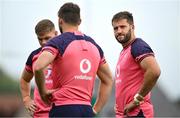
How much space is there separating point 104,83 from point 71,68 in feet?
3.27

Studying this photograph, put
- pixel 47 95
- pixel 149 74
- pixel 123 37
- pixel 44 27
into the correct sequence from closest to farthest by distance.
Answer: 1. pixel 47 95
2. pixel 149 74
3. pixel 123 37
4. pixel 44 27

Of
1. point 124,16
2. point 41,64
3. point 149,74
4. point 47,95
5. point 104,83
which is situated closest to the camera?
point 41,64

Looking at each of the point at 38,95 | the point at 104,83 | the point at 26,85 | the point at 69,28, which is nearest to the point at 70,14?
the point at 69,28

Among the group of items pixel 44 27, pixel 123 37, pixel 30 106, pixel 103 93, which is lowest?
pixel 30 106

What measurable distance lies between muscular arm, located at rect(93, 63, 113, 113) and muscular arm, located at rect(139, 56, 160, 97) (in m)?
0.49

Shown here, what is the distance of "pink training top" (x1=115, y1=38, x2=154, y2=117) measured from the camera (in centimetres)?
984

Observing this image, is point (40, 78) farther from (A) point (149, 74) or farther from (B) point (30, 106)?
(B) point (30, 106)

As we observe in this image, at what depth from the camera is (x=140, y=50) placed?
974 cm

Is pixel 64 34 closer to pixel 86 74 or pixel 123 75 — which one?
pixel 86 74

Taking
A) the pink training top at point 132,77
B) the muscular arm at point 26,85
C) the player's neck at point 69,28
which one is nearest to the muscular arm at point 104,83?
the pink training top at point 132,77

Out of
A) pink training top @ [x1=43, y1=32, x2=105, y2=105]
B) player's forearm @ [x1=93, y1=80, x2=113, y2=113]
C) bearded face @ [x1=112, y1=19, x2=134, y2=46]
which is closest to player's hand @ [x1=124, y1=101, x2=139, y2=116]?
player's forearm @ [x1=93, y1=80, x2=113, y2=113]

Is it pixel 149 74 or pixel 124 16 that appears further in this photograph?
pixel 124 16

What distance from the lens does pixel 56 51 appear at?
8.91 m

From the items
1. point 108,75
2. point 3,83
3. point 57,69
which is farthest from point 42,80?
point 3,83
